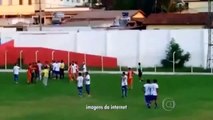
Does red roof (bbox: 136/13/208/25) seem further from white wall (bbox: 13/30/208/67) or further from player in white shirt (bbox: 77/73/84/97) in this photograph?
player in white shirt (bbox: 77/73/84/97)

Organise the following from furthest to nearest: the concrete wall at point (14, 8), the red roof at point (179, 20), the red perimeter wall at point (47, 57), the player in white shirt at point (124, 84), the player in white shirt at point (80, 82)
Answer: the concrete wall at point (14, 8) → the red roof at point (179, 20) → the red perimeter wall at point (47, 57) → the player in white shirt at point (80, 82) → the player in white shirt at point (124, 84)

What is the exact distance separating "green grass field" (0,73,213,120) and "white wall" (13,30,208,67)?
10.7 meters

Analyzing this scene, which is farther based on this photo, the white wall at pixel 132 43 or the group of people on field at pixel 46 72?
the white wall at pixel 132 43

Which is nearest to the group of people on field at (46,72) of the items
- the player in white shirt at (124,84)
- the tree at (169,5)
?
the player in white shirt at (124,84)

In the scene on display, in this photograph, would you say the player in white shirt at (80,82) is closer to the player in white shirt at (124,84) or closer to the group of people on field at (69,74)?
the group of people on field at (69,74)

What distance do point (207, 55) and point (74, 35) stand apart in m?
12.2

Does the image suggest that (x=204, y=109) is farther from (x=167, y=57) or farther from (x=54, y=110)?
(x=167, y=57)

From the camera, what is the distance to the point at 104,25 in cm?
7125

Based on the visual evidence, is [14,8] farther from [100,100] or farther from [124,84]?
[100,100]

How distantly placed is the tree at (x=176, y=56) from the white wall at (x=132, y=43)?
22.2 inches

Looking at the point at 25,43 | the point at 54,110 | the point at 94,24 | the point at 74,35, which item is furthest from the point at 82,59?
the point at 54,110
